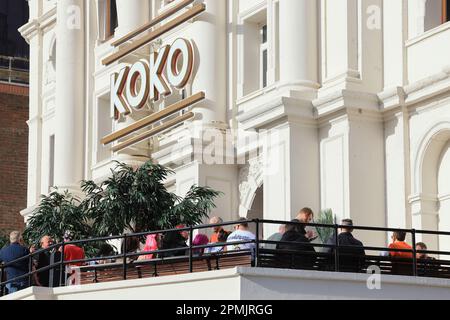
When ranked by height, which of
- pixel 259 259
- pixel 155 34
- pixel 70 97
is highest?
pixel 155 34

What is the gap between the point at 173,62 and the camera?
37.8 metres

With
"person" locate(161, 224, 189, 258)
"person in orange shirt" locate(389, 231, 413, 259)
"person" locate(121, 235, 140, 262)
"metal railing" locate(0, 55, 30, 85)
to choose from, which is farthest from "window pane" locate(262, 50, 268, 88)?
"metal railing" locate(0, 55, 30, 85)

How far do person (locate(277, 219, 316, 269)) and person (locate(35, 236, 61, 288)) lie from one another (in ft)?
15.5

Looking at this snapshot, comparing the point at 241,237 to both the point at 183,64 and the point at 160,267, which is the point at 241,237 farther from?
the point at 183,64

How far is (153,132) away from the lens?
38.0 meters

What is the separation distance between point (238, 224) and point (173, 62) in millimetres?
12893

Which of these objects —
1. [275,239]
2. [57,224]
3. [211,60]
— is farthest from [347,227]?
[211,60]

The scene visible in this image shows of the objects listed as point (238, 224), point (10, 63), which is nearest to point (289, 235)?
point (238, 224)

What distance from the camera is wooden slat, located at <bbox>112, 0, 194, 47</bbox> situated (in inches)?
1494

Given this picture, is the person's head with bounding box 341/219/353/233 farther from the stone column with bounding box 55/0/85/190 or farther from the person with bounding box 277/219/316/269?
the stone column with bounding box 55/0/85/190

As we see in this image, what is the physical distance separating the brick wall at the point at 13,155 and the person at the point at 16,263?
91.8 feet

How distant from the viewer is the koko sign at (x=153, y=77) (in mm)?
37344

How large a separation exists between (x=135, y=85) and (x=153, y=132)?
2.15 metres

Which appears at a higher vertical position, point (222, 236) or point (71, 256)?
point (222, 236)
